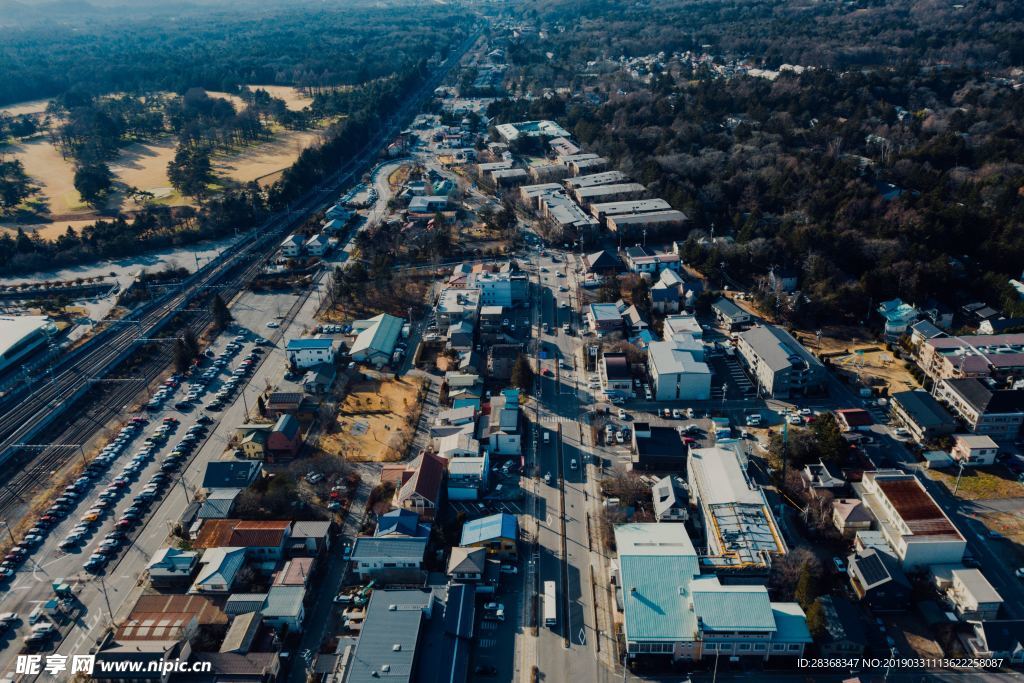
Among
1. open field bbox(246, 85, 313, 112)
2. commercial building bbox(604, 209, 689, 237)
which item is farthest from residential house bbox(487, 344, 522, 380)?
open field bbox(246, 85, 313, 112)

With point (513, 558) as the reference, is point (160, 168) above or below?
below

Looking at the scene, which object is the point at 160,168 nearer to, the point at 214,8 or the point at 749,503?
the point at 749,503

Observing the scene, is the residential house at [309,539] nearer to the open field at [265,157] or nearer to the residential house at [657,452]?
the residential house at [657,452]

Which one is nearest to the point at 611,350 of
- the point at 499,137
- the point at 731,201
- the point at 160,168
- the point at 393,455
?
the point at 393,455


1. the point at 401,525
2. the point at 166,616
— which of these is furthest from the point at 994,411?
the point at 166,616

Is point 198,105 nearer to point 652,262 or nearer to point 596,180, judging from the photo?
point 596,180

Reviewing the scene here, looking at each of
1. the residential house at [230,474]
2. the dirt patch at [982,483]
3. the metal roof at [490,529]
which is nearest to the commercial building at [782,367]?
the dirt patch at [982,483]

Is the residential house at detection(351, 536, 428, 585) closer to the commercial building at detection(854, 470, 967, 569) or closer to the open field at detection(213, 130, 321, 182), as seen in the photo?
the commercial building at detection(854, 470, 967, 569)
